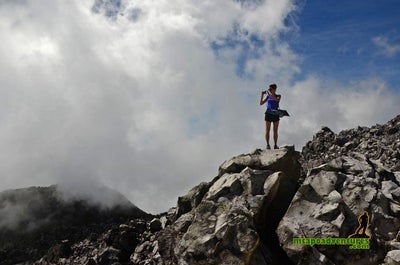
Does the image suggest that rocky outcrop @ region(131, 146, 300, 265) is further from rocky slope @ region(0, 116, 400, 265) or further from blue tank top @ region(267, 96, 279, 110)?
blue tank top @ region(267, 96, 279, 110)

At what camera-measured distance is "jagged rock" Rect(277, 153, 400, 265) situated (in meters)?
23.6

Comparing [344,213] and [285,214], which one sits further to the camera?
[285,214]

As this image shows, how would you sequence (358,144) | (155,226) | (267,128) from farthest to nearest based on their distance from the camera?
(358,144) < (155,226) < (267,128)

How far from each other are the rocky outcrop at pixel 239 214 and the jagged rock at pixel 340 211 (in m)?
1.75

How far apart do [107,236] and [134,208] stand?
83.7 m

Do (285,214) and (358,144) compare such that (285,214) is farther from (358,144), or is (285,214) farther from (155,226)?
(358,144)

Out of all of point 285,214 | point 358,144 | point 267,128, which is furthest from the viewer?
point 358,144

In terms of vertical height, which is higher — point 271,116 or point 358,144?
point 358,144

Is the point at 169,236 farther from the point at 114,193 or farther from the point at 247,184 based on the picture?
the point at 114,193

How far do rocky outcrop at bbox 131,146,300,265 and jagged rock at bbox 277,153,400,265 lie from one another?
5.73ft

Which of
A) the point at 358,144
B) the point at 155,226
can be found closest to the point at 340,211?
the point at 155,226

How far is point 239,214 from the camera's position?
85.8 feet

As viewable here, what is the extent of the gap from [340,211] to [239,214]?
609 centimetres

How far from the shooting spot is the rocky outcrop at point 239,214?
82.2 ft
